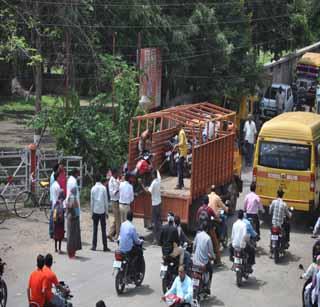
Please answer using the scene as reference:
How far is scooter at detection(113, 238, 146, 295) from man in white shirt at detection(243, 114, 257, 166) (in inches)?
532

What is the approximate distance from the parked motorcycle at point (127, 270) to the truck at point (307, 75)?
30.0 m

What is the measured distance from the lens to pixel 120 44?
91.1 ft

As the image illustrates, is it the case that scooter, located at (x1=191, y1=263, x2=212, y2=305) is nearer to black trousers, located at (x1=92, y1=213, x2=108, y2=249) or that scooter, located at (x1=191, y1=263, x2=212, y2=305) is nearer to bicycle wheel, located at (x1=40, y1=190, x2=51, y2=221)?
black trousers, located at (x1=92, y1=213, x2=108, y2=249)

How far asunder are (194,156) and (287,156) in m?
3.14

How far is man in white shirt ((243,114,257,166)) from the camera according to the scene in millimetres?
27172

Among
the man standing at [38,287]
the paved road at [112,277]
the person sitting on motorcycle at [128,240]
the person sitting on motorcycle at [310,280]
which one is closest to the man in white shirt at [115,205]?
the paved road at [112,277]

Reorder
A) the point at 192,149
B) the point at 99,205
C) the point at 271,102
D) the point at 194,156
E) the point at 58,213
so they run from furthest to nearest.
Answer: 1. the point at 271,102
2. the point at 192,149
3. the point at 194,156
4. the point at 99,205
5. the point at 58,213

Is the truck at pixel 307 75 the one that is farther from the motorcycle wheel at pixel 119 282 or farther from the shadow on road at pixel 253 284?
the motorcycle wheel at pixel 119 282

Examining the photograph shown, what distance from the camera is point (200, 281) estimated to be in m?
13.7

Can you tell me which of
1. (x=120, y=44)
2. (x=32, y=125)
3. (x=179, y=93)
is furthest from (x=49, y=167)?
(x=179, y=93)

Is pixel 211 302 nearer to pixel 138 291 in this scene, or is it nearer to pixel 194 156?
pixel 138 291

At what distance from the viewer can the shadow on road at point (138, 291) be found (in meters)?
14.1

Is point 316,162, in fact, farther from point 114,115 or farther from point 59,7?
point 59,7

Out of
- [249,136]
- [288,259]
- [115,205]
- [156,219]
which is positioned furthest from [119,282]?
[249,136]
